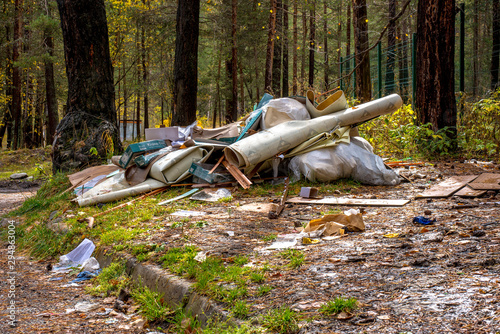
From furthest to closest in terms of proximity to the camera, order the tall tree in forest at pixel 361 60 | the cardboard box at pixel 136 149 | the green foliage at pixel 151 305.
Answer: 1. the tall tree in forest at pixel 361 60
2. the cardboard box at pixel 136 149
3. the green foliage at pixel 151 305

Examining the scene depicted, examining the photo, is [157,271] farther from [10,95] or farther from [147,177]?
[10,95]

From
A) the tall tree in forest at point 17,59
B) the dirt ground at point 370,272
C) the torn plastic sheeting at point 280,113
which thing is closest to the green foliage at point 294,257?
the dirt ground at point 370,272

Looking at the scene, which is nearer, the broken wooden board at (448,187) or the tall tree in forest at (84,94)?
the broken wooden board at (448,187)

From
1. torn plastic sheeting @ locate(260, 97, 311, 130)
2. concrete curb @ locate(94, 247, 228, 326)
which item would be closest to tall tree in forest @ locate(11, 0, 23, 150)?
torn plastic sheeting @ locate(260, 97, 311, 130)

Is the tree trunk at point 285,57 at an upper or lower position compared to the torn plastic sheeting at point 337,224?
upper

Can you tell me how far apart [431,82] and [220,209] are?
542 centimetres

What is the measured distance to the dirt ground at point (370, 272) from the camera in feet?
6.57

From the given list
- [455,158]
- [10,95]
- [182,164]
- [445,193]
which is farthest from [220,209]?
[10,95]

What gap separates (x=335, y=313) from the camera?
2.10 metres

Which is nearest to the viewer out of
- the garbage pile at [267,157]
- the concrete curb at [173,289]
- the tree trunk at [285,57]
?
the concrete curb at [173,289]

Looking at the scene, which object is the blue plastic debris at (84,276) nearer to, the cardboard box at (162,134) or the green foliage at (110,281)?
the green foliage at (110,281)

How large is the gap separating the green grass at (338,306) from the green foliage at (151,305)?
1087 mm

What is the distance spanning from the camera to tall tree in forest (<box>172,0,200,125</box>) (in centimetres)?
959

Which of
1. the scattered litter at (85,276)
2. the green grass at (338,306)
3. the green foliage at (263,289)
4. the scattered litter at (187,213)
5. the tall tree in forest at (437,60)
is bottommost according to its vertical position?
the scattered litter at (85,276)
